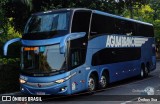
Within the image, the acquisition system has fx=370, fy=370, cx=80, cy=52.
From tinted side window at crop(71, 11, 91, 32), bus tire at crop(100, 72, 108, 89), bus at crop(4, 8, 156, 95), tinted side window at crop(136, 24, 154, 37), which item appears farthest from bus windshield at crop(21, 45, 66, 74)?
tinted side window at crop(136, 24, 154, 37)

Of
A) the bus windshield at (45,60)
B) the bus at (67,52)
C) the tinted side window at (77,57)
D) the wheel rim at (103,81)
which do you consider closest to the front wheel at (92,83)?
the bus at (67,52)

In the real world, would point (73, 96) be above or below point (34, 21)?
below

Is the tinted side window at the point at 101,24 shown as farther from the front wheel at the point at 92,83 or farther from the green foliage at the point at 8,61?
the green foliage at the point at 8,61

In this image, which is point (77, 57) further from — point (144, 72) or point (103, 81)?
point (144, 72)

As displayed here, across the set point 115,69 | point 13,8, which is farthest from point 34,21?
point 13,8

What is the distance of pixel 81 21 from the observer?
16.6m

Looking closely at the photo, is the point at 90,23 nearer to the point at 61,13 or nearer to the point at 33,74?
the point at 61,13

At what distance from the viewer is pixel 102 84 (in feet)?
60.7

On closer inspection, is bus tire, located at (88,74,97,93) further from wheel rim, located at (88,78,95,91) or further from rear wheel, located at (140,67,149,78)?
rear wheel, located at (140,67,149,78)

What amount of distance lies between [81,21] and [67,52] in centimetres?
220

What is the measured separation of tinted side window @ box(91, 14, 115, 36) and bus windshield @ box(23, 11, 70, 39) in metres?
2.13

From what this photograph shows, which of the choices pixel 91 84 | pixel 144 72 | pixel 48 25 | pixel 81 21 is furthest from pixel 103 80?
pixel 144 72

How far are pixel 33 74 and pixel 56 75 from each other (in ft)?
3.40

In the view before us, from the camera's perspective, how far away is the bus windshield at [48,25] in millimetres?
15516
